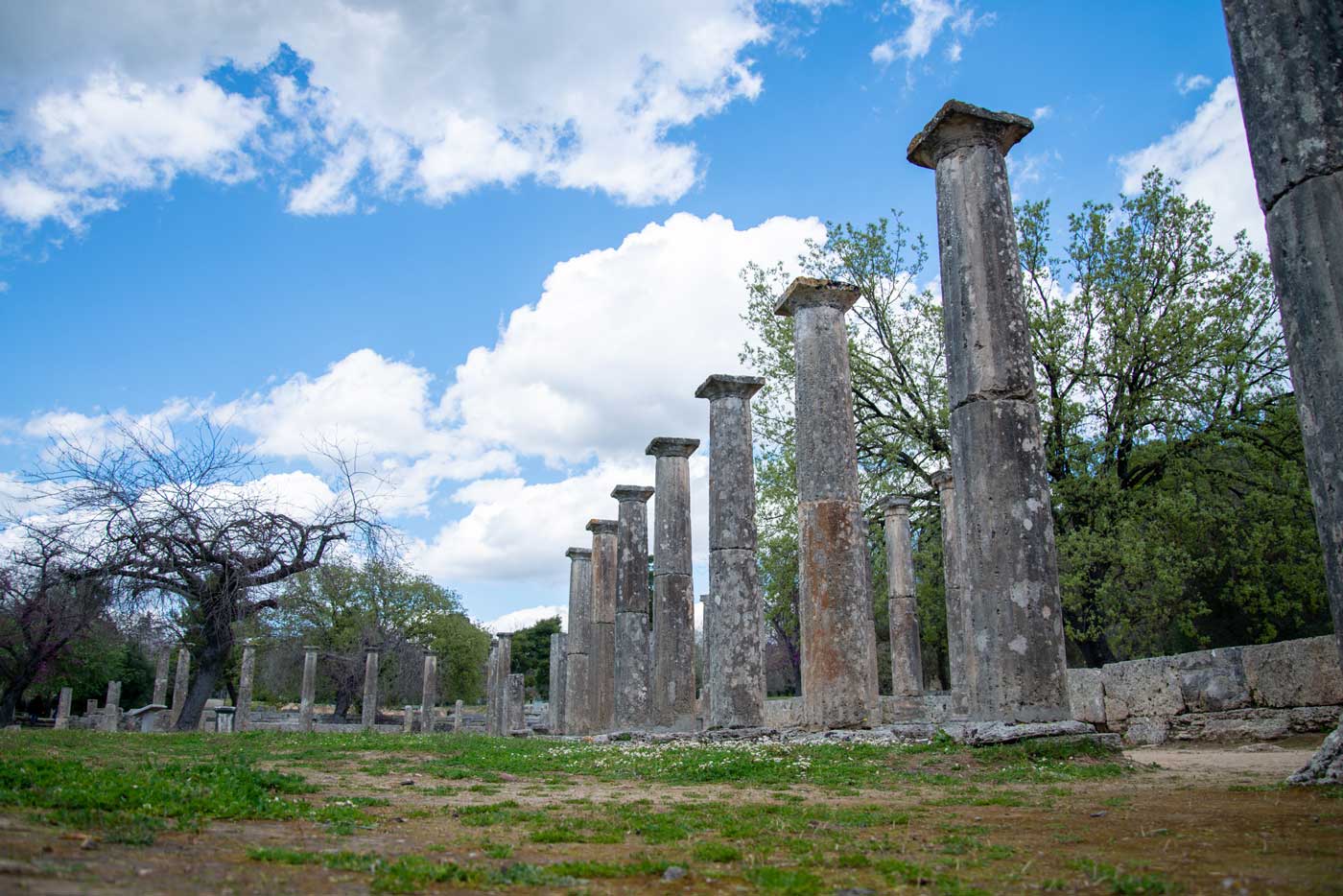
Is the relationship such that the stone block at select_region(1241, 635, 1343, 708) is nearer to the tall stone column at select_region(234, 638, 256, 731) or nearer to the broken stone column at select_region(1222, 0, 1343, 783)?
the broken stone column at select_region(1222, 0, 1343, 783)

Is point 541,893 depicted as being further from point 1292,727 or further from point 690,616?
point 690,616

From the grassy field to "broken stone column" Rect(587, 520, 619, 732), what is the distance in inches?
528

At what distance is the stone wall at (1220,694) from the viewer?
12.8 metres

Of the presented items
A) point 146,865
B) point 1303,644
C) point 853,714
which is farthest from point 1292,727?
point 146,865

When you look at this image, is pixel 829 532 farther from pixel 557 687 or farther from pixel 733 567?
pixel 557 687

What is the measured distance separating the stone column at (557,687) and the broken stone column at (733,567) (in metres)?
14.7

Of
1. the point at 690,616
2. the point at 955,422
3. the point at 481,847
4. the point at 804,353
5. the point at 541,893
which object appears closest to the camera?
the point at 541,893

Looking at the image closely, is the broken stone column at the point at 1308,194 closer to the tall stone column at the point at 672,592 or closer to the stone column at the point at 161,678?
the tall stone column at the point at 672,592

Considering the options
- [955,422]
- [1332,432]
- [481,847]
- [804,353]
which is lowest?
[481,847]

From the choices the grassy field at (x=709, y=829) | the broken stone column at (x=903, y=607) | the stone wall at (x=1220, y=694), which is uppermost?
the broken stone column at (x=903, y=607)

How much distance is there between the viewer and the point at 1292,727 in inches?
510

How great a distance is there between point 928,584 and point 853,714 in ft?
42.7

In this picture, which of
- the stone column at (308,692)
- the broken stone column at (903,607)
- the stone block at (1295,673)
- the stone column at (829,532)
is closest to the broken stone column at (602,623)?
the broken stone column at (903,607)

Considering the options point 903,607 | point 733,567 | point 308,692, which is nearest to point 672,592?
point 733,567
